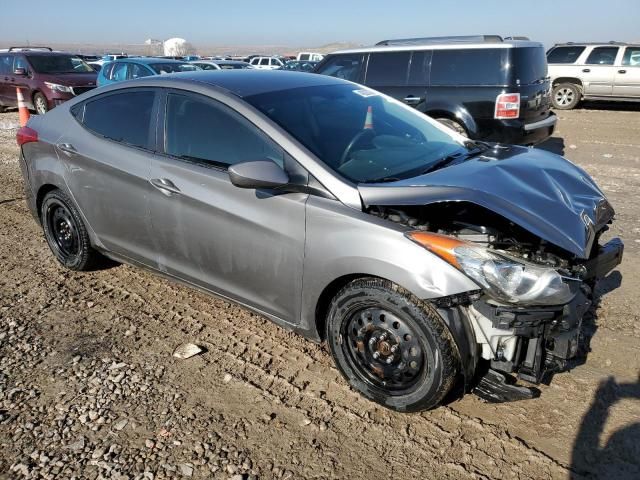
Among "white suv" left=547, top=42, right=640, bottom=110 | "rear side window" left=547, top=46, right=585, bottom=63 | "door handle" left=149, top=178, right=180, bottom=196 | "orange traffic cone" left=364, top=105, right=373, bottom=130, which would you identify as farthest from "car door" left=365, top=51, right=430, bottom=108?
"rear side window" left=547, top=46, right=585, bottom=63

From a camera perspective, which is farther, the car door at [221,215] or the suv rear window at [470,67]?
the suv rear window at [470,67]

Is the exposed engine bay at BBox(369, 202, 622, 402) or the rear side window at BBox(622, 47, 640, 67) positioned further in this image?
the rear side window at BBox(622, 47, 640, 67)

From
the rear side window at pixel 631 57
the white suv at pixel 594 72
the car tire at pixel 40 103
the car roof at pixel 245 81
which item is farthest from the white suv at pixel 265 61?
the car roof at pixel 245 81

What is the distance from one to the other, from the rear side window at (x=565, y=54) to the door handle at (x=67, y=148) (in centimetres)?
1539

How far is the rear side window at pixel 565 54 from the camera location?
15.7 m

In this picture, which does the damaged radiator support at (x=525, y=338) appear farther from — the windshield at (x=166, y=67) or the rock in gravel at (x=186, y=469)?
the windshield at (x=166, y=67)

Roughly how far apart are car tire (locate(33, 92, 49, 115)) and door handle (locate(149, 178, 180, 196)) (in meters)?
11.8

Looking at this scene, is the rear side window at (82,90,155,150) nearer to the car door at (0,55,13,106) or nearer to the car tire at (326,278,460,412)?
the car tire at (326,278,460,412)

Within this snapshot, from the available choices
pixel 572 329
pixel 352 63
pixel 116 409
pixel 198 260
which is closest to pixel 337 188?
pixel 198 260

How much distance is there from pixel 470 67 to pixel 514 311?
6421 millimetres

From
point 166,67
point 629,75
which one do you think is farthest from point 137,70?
point 629,75

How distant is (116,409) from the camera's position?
2.93 metres

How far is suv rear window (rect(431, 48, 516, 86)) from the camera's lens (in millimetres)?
7789

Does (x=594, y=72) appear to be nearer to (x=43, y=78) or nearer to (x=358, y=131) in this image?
(x=358, y=131)
